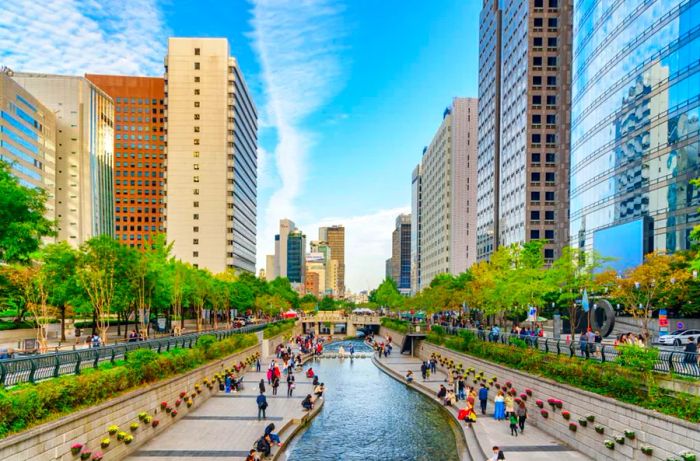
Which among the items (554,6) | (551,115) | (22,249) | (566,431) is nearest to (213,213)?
(551,115)

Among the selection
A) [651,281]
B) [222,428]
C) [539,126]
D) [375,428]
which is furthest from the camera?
[539,126]

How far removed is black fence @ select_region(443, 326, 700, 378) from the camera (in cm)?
2030

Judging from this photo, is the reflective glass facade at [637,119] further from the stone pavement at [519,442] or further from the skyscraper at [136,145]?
the skyscraper at [136,145]

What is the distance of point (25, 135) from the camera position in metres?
107

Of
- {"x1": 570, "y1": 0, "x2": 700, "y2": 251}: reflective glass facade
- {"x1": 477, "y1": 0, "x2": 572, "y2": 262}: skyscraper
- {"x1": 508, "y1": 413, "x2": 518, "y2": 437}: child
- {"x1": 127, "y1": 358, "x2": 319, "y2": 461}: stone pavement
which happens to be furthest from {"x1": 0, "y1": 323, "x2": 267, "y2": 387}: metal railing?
{"x1": 477, "y1": 0, "x2": 572, "y2": 262}: skyscraper

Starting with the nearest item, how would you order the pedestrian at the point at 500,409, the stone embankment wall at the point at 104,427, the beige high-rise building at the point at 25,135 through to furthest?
the stone embankment wall at the point at 104,427 < the pedestrian at the point at 500,409 < the beige high-rise building at the point at 25,135

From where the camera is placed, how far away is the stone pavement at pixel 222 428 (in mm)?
23562

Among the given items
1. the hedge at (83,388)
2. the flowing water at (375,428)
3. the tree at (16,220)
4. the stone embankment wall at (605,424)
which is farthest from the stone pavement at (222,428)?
the stone embankment wall at (605,424)

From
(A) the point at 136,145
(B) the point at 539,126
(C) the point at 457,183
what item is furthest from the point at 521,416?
(A) the point at 136,145

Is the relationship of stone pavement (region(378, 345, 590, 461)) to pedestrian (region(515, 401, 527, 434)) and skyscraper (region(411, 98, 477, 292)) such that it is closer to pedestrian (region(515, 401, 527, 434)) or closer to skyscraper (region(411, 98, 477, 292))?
pedestrian (region(515, 401, 527, 434))

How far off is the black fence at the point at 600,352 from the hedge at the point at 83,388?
23190 millimetres

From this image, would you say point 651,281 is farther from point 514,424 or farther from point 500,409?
point 514,424

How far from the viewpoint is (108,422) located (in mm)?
21922

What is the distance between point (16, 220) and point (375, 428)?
2350 centimetres
